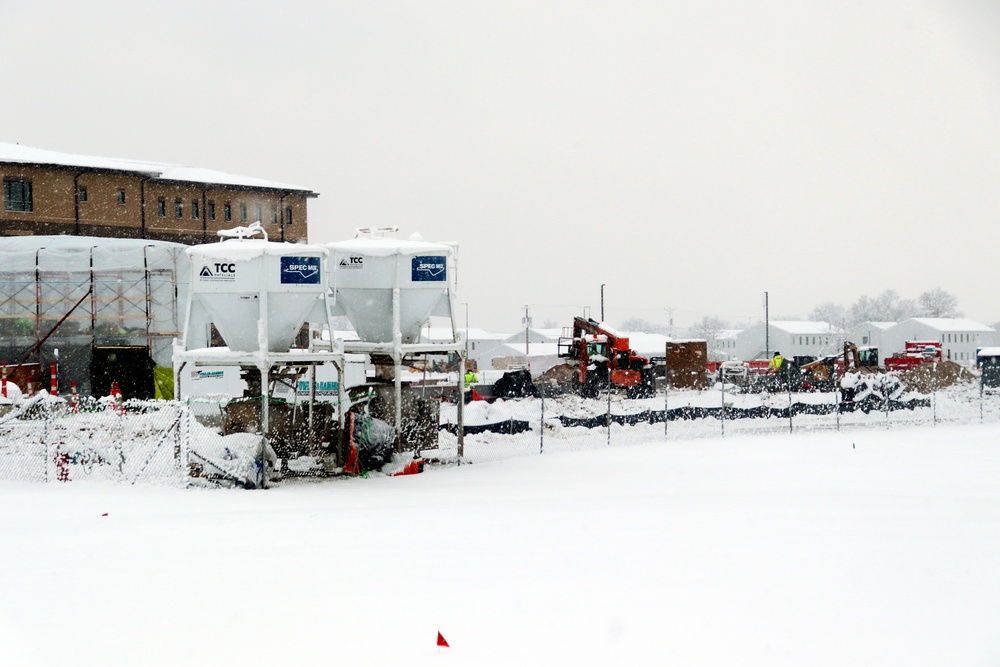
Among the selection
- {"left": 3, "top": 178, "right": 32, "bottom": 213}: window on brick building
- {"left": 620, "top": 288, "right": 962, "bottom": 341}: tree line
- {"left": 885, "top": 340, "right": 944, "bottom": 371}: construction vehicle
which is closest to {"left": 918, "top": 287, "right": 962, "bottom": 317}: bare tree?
{"left": 620, "top": 288, "right": 962, "bottom": 341}: tree line

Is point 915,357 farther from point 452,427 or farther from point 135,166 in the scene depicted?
point 135,166

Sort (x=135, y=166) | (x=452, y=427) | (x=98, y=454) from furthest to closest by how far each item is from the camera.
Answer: (x=135, y=166) → (x=452, y=427) → (x=98, y=454)

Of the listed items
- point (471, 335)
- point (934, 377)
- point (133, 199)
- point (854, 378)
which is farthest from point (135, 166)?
point (471, 335)

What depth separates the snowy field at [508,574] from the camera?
713 cm

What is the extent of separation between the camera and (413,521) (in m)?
12.2

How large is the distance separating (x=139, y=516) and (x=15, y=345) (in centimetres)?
2602

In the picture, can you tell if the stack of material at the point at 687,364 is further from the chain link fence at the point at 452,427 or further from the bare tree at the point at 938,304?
the bare tree at the point at 938,304

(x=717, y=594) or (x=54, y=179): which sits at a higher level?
(x=54, y=179)

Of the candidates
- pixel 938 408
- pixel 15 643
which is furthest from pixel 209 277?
pixel 938 408

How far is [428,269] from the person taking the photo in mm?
20594

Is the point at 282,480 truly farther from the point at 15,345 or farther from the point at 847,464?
the point at 15,345

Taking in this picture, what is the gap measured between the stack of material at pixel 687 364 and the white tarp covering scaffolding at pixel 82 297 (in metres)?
23.5

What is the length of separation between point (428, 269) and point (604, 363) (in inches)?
780

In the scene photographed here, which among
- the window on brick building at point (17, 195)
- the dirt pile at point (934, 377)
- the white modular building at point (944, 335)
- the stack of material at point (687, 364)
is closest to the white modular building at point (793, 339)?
the white modular building at point (944, 335)
